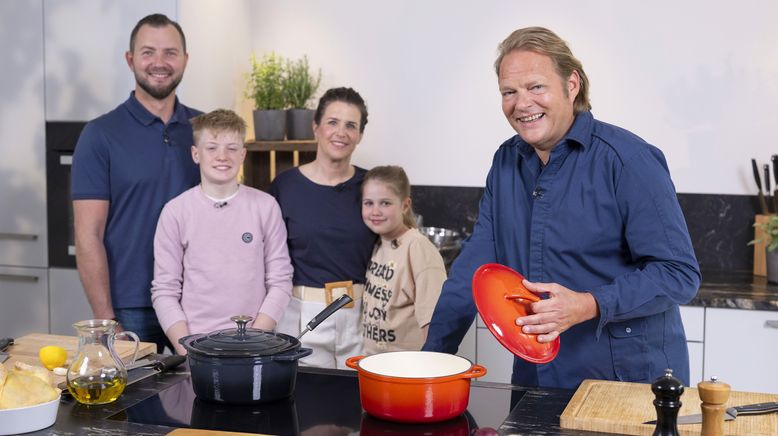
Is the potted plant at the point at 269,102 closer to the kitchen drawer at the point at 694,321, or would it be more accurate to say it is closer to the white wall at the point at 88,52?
the white wall at the point at 88,52

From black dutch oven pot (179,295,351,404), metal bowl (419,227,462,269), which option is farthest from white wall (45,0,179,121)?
black dutch oven pot (179,295,351,404)

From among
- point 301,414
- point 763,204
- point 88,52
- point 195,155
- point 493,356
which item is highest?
point 88,52

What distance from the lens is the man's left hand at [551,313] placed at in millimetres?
1687

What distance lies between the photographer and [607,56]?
143 inches

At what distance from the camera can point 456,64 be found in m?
3.82

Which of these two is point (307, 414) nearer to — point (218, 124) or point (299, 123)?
point (218, 124)

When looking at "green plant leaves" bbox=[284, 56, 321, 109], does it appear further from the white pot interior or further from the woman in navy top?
the white pot interior

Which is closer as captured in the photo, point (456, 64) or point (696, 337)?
point (696, 337)

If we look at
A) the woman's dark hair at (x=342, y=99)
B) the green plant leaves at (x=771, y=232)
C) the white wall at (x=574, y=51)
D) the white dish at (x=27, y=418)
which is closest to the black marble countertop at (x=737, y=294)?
the green plant leaves at (x=771, y=232)

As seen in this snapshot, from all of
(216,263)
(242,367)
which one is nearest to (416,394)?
(242,367)

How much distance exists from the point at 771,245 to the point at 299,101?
191cm

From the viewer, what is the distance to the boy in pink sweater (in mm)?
2617

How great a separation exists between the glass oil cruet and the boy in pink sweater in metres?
0.86

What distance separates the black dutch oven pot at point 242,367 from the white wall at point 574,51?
2.22 metres
